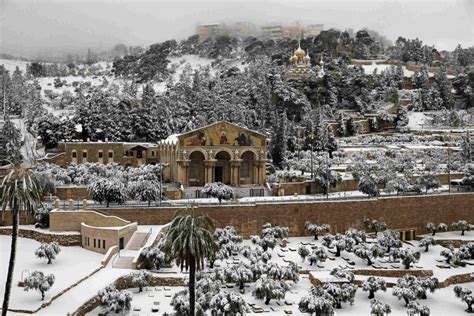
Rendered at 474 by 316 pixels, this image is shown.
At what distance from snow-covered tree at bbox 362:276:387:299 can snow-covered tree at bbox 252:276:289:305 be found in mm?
4668

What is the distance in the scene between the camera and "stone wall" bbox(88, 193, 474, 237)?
36.8 m

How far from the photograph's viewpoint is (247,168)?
48.9 metres

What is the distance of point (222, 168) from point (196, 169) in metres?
2.37

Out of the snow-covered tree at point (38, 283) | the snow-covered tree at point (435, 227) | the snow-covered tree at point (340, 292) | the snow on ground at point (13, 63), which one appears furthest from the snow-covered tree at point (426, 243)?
the snow on ground at point (13, 63)

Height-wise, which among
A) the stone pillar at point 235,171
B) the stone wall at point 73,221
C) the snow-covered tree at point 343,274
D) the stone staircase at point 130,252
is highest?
the stone pillar at point 235,171

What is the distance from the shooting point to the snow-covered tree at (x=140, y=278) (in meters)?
26.8

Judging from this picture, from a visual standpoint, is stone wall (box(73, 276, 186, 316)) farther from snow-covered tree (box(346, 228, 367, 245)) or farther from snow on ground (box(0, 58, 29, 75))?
snow on ground (box(0, 58, 29, 75))

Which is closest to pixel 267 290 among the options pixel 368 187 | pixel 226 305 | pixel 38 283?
pixel 226 305

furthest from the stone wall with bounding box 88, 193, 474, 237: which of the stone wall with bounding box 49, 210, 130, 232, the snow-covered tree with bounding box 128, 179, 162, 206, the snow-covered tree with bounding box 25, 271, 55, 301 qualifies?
the snow-covered tree with bounding box 25, 271, 55, 301

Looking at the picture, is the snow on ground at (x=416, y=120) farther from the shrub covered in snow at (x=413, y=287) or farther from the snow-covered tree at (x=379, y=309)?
the snow-covered tree at (x=379, y=309)

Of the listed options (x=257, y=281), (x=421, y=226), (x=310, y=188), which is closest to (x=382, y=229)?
(x=421, y=226)

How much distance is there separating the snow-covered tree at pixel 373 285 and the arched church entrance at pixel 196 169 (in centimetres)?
2146

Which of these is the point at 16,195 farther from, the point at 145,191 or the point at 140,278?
the point at 145,191

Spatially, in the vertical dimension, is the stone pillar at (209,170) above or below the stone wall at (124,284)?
above
